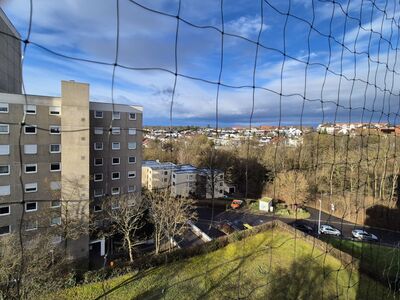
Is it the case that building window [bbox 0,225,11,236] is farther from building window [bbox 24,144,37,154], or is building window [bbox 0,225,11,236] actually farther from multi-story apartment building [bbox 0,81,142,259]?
building window [bbox 24,144,37,154]

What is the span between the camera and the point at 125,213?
7.80 meters

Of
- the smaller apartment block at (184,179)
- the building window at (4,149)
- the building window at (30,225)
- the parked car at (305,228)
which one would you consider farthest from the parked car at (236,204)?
the building window at (4,149)

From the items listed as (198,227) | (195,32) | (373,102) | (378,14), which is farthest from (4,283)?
(198,227)

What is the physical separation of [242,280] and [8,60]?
19.7 ft

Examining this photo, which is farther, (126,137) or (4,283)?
(126,137)

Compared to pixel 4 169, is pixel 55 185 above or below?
below

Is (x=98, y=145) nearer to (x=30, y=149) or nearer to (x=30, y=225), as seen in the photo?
(x=30, y=149)

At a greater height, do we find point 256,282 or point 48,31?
point 48,31

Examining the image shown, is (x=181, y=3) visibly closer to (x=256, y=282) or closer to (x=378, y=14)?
(x=378, y=14)

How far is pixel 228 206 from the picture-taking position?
1356cm

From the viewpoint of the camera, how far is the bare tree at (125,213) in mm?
7730

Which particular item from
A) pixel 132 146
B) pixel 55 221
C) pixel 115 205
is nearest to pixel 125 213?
pixel 115 205

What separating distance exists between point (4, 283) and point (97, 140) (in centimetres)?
497

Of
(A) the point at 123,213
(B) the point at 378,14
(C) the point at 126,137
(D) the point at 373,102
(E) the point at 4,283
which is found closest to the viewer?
(B) the point at 378,14
